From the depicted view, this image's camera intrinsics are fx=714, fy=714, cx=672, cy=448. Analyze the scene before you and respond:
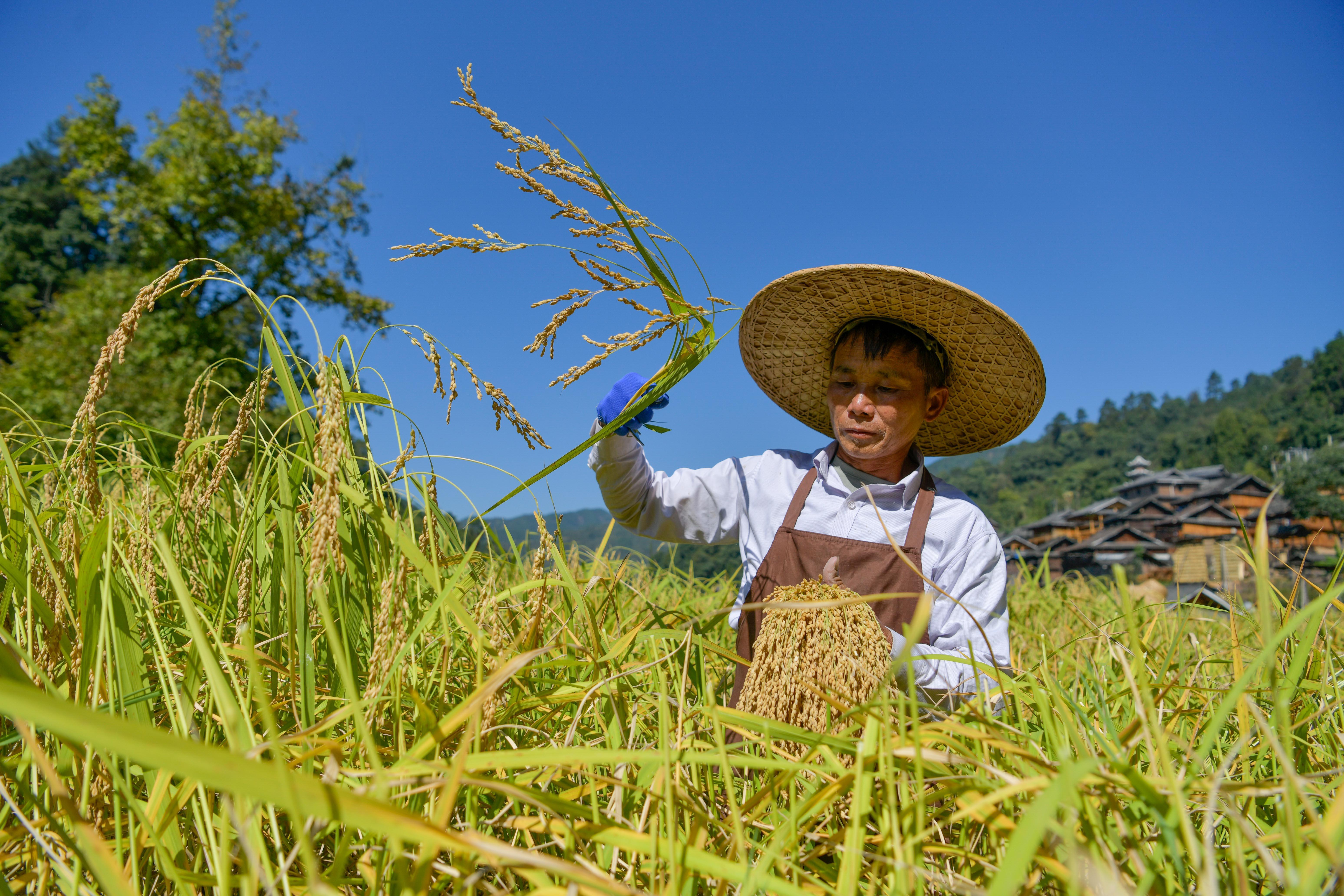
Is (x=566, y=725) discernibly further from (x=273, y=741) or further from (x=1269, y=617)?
(x=1269, y=617)

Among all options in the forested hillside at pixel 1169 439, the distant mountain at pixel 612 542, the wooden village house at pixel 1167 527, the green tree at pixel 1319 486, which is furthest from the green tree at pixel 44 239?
the green tree at pixel 1319 486

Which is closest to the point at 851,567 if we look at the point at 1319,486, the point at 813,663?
the point at 813,663

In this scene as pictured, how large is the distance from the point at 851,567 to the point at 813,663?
0.90 meters

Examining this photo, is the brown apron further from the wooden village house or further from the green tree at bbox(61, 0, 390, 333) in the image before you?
the wooden village house

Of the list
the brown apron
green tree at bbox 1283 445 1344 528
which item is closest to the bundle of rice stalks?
the brown apron

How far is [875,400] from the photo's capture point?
85.0 inches

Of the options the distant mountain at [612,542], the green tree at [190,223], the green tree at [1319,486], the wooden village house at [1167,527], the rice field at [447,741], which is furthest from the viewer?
the green tree at [1319,486]

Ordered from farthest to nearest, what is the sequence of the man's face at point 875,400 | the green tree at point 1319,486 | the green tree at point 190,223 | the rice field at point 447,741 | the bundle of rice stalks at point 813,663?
the green tree at point 1319,486 < the green tree at point 190,223 < the man's face at point 875,400 < the bundle of rice stalks at point 813,663 < the rice field at point 447,741

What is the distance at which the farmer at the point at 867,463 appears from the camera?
2.02 metres

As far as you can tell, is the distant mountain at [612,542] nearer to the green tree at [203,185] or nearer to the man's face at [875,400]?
the man's face at [875,400]

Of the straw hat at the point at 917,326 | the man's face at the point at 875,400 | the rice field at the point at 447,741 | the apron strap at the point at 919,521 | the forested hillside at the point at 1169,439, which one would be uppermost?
the forested hillside at the point at 1169,439

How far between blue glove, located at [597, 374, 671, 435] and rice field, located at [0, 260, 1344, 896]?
734 mm

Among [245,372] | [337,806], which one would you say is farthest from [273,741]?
[245,372]

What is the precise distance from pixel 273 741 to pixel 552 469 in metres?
0.64
